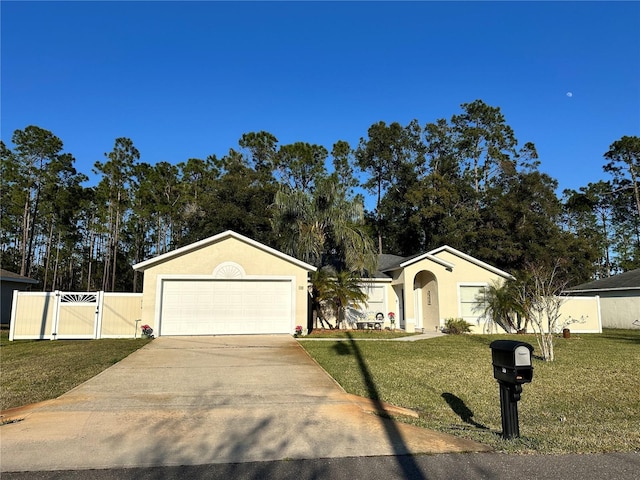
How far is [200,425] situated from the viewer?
17.1ft

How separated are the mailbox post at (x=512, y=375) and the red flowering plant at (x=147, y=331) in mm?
13008

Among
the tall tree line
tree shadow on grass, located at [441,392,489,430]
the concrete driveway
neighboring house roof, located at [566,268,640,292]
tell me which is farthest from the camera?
the tall tree line

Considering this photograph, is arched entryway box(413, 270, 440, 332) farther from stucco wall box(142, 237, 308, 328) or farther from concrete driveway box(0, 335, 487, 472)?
concrete driveway box(0, 335, 487, 472)

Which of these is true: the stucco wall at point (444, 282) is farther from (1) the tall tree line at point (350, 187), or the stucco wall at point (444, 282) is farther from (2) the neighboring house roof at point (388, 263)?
(1) the tall tree line at point (350, 187)

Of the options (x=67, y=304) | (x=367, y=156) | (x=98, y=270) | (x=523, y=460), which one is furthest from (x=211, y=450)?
(x=98, y=270)

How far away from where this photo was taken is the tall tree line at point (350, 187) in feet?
106

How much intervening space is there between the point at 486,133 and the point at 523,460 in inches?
1537

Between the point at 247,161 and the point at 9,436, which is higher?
the point at 247,161

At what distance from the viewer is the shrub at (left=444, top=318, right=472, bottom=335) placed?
18.0 metres

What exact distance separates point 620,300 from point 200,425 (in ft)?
81.1

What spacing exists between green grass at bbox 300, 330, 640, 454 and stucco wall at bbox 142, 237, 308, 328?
4137mm

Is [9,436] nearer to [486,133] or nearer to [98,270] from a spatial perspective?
[486,133]

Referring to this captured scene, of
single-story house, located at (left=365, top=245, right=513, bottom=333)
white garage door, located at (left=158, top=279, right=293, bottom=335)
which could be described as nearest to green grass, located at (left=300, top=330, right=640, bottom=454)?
white garage door, located at (left=158, top=279, right=293, bottom=335)

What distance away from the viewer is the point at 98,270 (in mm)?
47812
